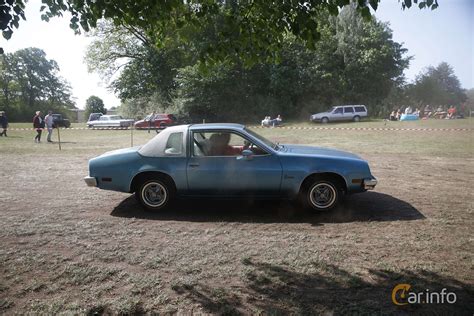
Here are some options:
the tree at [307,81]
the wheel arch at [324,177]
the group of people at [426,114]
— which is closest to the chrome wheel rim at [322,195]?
the wheel arch at [324,177]

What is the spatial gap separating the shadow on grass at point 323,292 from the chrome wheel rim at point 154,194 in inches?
98.5

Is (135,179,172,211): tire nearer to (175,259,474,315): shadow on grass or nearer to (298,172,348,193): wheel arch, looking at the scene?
(298,172,348,193): wheel arch

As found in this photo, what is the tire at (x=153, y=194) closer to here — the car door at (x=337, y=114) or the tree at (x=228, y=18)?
the tree at (x=228, y=18)

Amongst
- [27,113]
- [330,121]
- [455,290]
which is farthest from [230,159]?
[27,113]

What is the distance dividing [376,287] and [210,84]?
3528 cm

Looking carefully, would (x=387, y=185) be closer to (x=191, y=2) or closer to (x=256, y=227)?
(x=256, y=227)

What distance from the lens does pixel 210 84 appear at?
3709 centimetres

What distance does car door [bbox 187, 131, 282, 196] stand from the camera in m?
5.43

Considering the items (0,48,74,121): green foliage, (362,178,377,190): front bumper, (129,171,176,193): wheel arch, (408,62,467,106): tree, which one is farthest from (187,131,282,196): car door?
(0,48,74,121): green foliage

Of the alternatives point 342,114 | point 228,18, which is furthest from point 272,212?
point 342,114

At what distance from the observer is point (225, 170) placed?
5469mm

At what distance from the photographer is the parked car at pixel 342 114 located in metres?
32.9

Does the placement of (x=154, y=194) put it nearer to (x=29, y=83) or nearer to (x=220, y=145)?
(x=220, y=145)

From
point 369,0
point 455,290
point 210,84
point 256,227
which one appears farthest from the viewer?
point 210,84
